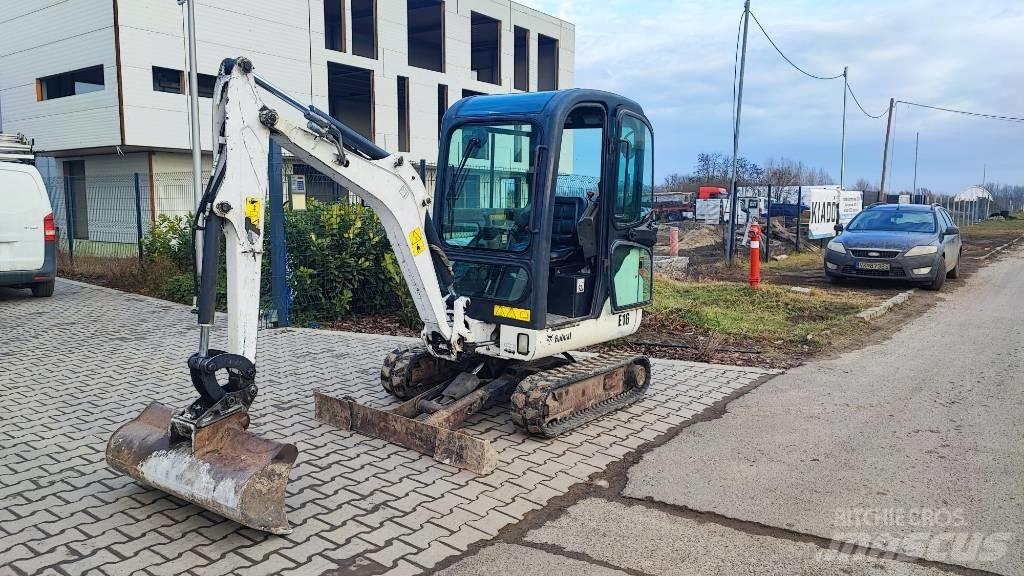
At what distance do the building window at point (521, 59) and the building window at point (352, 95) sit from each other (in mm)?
7273

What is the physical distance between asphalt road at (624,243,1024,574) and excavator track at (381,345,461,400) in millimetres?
2100

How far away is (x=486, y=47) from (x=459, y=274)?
34.2 metres

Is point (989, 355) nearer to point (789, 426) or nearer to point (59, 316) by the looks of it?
point (789, 426)

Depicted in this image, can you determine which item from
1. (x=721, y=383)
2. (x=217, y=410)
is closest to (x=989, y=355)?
(x=721, y=383)

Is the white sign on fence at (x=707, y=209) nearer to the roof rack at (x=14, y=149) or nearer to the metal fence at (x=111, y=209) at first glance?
the metal fence at (x=111, y=209)

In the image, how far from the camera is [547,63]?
39.3m

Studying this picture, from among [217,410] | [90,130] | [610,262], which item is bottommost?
[217,410]

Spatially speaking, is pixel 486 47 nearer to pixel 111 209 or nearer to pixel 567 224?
pixel 111 209

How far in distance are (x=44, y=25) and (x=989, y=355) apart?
1041 inches

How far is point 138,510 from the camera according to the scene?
4.55 meters

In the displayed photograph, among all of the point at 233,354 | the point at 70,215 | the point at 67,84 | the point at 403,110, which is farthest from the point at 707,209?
the point at 233,354

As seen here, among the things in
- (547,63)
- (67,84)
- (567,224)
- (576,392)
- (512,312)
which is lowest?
(576,392)

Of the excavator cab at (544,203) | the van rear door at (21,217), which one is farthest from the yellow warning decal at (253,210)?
the van rear door at (21,217)

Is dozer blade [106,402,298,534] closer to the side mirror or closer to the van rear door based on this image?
the side mirror
